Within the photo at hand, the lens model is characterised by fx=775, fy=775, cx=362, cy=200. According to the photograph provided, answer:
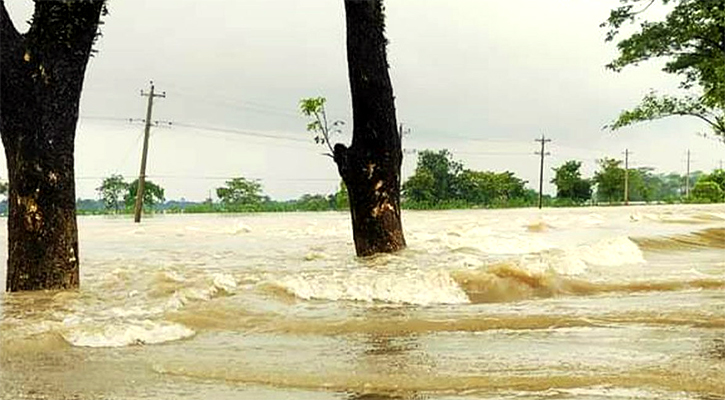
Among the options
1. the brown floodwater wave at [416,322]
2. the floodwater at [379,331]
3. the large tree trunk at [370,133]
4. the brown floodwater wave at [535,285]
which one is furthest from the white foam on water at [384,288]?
the large tree trunk at [370,133]

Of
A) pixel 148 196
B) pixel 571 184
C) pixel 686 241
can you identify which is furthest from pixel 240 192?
pixel 686 241

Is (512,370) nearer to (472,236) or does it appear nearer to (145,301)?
(145,301)

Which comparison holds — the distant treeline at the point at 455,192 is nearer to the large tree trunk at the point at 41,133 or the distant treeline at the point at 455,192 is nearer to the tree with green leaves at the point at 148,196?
the tree with green leaves at the point at 148,196

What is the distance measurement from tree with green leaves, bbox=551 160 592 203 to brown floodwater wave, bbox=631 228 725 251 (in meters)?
46.4

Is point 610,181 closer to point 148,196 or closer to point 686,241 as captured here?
point 148,196

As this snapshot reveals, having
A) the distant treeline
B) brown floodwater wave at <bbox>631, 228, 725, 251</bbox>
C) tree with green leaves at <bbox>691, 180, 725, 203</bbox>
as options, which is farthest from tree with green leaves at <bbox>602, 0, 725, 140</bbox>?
tree with green leaves at <bbox>691, 180, 725, 203</bbox>

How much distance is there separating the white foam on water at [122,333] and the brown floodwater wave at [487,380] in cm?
88

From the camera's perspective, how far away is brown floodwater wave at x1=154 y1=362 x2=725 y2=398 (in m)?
3.17

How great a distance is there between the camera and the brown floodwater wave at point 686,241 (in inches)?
403

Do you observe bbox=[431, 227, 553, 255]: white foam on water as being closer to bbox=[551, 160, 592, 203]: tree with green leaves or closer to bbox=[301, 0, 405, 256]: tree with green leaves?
bbox=[301, 0, 405, 256]: tree with green leaves

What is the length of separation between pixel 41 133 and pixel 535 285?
411 cm

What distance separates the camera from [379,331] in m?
4.65

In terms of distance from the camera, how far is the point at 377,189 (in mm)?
8633

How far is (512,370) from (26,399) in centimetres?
204
